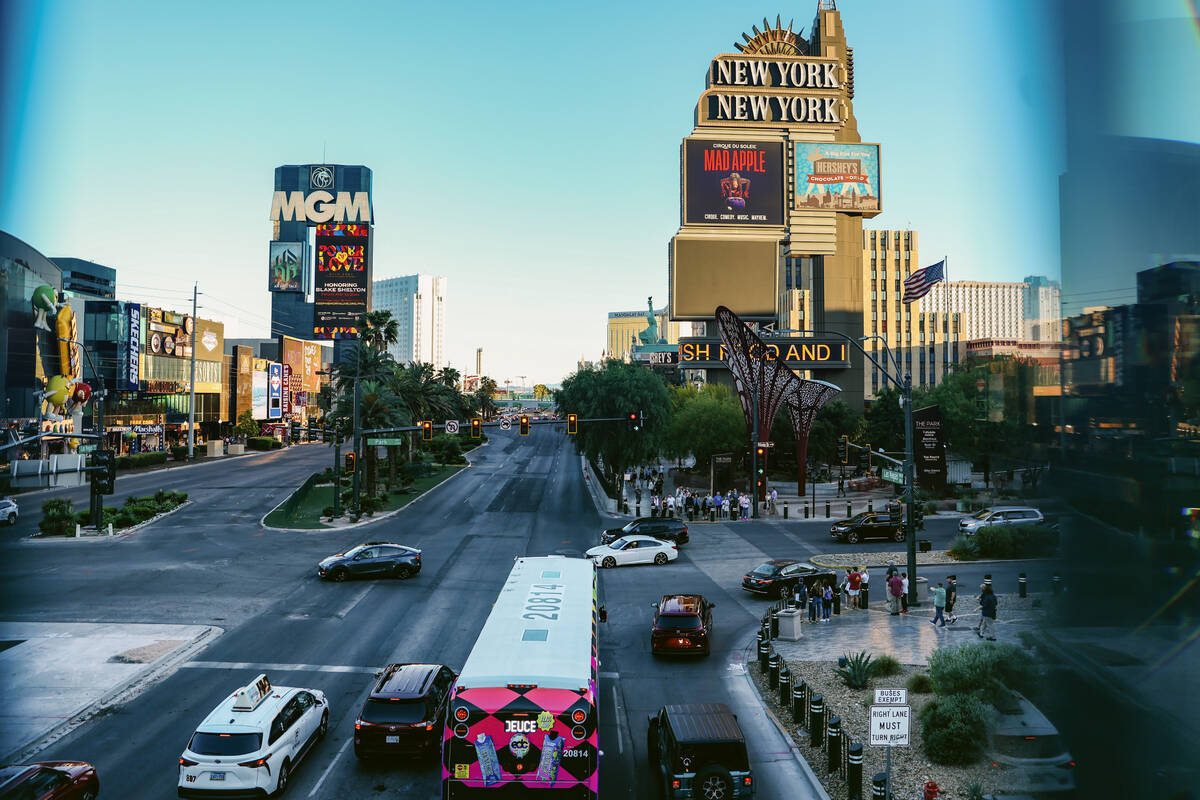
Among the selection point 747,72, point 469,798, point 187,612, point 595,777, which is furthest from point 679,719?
point 747,72

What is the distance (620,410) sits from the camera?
4969 centimetres

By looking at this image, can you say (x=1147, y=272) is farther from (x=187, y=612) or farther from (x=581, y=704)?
(x=187, y=612)

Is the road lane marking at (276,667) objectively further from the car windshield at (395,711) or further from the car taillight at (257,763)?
the car taillight at (257,763)

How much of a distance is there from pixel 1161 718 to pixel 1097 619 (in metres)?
1.05

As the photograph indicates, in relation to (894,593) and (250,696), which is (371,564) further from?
(894,593)

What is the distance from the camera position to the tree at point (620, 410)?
50.0 m

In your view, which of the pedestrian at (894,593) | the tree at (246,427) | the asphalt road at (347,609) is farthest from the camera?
the tree at (246,427)

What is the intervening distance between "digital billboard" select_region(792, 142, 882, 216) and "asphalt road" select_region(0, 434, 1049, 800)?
50544mm

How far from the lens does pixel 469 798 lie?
10.3 metres

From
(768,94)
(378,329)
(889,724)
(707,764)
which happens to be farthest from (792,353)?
(889,724)

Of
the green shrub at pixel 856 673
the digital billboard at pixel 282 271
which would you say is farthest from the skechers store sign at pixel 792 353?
the digital billboard at pixel 282 271

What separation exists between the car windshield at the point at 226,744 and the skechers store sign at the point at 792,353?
71346 millimetres

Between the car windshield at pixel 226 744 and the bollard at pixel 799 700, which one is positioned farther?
the bollard at pixel 799 700

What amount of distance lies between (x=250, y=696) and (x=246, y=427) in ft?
313
